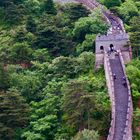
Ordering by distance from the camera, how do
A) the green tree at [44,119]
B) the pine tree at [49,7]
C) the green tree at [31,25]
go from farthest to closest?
the pine tree at [49,7] → the green tree at [31,25] → the green tree at [44,119]

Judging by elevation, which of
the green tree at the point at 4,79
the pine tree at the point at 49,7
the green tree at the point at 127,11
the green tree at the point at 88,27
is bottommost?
the green tree at the point at 4,79

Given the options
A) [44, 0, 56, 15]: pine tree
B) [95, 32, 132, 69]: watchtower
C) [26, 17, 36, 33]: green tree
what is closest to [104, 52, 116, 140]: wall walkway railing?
[95, 32, 132, 69]: watchtower

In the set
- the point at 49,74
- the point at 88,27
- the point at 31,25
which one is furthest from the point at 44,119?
the point at 31,25

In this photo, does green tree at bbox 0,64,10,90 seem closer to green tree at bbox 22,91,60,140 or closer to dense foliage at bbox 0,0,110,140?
dense foliage at bbox 0,0,110,140

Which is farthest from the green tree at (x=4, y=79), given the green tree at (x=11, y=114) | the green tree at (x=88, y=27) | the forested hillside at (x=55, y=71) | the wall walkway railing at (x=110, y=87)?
the green tree at (x=88, y=27)

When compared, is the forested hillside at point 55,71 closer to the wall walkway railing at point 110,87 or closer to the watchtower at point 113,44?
the wall walkway railing at point 110,87

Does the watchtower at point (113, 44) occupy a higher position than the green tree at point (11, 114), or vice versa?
the watchtower at point (113, 44)

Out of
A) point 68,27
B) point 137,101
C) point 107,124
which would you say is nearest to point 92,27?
point 68,27

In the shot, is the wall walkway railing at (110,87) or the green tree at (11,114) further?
the green tree at (11,114)
